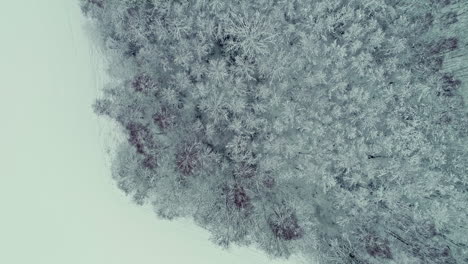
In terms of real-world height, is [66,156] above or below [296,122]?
above

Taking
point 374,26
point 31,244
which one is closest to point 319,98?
point 374,26

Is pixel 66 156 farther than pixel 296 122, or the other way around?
pixel 66 156

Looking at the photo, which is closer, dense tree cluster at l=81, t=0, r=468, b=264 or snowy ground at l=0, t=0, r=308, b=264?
dense tree cluster at l=81, t=0, r=468, b=264

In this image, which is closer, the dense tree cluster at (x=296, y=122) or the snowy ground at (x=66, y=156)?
the dense tree cluster at (x=296, y=122)

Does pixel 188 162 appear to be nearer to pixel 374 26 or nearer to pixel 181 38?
pixel 181 38
